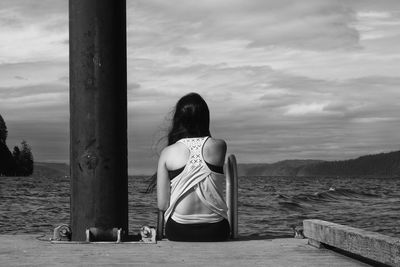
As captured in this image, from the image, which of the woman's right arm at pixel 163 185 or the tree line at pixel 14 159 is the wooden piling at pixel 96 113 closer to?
the woman's right arm at pixel 163 185

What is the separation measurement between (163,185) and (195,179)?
292mm

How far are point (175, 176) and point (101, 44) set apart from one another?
1.11 metres

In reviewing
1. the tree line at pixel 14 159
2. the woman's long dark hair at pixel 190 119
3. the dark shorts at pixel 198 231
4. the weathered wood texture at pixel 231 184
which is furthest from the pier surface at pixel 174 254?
the tree line at pixel 14 159

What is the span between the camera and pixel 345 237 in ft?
15.7

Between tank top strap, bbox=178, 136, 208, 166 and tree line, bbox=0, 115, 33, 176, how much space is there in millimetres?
142508

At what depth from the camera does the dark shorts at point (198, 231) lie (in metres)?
5.62

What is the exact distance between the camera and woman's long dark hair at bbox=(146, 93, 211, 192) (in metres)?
5.54

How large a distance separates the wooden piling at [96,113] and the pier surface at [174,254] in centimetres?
30

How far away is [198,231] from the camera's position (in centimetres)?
562

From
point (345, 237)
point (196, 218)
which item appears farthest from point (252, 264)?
point (196, 218)

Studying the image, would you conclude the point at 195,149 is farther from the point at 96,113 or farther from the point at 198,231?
the point at 96,113

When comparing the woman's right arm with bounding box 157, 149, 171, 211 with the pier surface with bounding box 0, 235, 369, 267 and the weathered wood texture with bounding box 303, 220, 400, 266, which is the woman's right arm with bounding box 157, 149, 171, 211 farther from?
the weathered wood texture with bounding box 303, 220, 400, 266

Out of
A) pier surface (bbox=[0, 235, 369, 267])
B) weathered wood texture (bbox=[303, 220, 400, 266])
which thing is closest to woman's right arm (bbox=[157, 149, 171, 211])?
pier surface (bbox=[0, 235, 369, 267])

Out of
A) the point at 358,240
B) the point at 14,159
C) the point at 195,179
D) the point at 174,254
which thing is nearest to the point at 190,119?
the point at 195,179
